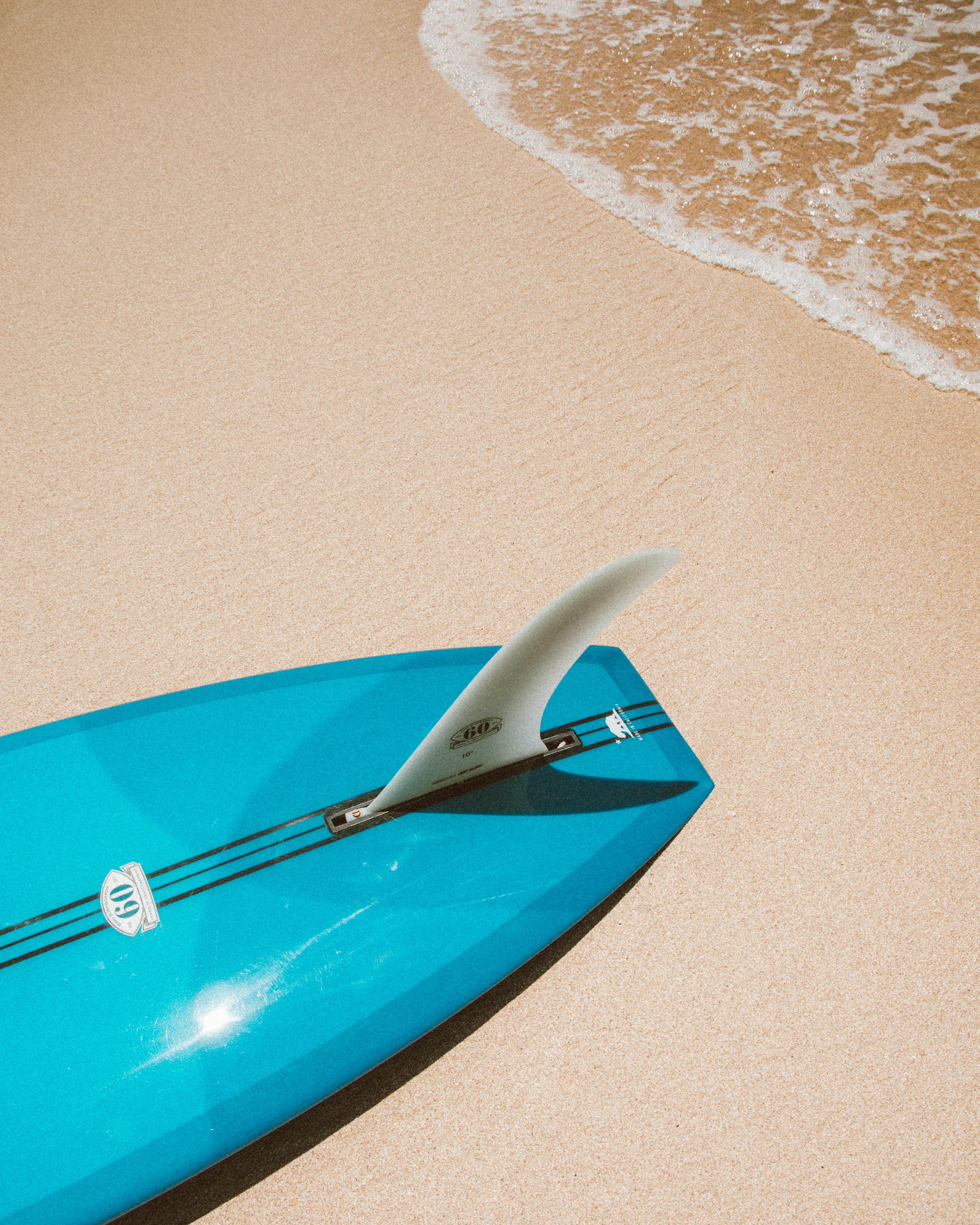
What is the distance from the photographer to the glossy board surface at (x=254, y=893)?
155 centimetres

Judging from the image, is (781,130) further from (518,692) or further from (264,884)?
(264,884)

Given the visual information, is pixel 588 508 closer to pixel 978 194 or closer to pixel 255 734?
pixel 255 734

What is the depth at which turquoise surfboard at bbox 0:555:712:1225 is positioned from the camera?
155 cm

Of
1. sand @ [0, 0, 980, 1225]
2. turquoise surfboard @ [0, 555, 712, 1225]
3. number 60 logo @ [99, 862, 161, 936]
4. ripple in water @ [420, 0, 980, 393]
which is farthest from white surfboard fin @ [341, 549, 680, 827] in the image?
ripple in water @ [420, 0, 980, 393]

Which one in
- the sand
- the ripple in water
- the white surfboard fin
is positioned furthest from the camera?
the ripple in water

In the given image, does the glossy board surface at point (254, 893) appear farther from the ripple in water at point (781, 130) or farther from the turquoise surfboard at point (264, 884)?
the ripple in water at point (781, 130)

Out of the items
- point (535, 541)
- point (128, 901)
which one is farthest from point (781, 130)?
point (128, 901)

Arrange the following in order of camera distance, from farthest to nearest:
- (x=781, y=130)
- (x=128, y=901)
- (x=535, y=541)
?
(x=781, y=130) → (x=535, y=541) → (x=128, y=901)

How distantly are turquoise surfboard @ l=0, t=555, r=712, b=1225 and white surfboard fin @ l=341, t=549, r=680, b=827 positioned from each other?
14 mm

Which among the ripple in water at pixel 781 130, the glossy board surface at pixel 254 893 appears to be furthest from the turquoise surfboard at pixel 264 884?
the ripple in water at pixel 781 130

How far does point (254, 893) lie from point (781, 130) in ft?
16.3

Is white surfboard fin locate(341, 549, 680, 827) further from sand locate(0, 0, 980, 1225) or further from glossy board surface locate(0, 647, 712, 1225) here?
sand locate(0, 0, 980, 1225)

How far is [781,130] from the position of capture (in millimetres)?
4719

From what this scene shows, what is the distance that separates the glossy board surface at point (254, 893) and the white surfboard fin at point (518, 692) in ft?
0.22
